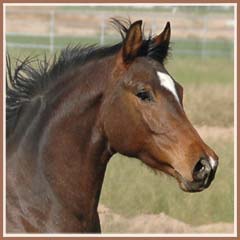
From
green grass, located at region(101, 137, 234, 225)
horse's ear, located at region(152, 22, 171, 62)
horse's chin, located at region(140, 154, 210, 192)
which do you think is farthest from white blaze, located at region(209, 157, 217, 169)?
green grass, located at region(101, 137, 234, 225)

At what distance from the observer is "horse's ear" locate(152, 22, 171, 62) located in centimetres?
545

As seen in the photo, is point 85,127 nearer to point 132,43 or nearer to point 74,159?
point 74,159

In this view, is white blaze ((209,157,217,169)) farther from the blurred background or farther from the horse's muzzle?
the blurred background

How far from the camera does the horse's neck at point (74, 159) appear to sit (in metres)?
5.32

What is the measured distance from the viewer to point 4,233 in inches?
208

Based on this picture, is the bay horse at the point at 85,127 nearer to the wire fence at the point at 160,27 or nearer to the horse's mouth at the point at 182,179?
the horse's mouth at the point at 182,179

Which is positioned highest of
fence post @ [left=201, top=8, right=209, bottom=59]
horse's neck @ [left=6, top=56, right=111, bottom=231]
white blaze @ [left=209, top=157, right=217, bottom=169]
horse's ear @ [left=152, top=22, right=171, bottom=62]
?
horse's ear @ [left=152, top=22, right=171, bottom=62]

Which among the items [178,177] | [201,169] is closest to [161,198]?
[178,177]

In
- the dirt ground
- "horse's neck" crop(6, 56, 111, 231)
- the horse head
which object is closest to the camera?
the horse head

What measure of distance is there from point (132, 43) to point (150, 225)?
10.8ft

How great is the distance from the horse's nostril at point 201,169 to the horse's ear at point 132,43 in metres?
0.93

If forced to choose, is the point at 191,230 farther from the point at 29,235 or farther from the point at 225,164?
the point at 29,235

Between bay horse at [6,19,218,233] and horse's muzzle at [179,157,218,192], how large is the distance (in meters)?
0.01

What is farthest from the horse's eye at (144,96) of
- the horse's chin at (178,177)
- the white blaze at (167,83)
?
the horse's chin at (178,177)
